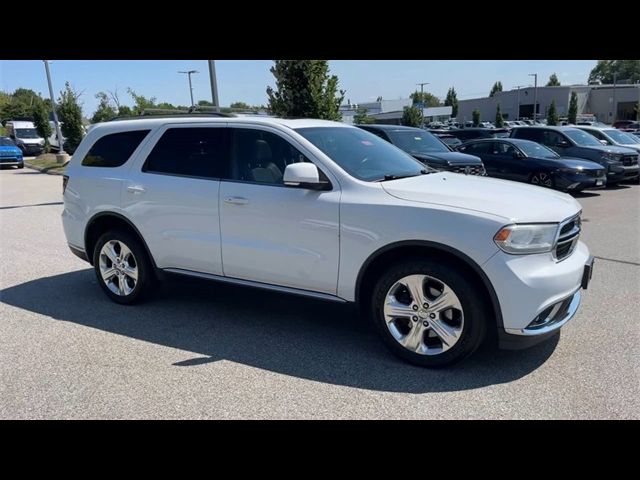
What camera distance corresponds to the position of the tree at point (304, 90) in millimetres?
11852

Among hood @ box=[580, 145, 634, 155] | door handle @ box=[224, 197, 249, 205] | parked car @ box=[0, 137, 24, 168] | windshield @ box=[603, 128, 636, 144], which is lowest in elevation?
parked car @ box=[0, 137, 24, 168]

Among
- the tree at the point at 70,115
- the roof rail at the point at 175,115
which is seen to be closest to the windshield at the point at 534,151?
the roof rail at the point at 175,115

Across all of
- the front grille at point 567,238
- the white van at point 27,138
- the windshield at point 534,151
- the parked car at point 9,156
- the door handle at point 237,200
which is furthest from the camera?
the white van at point 27,138

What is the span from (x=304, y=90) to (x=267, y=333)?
8432mm

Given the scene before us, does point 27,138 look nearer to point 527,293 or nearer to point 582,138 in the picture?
point 582,138

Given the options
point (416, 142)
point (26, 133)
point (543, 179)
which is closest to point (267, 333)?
point (416, 142)

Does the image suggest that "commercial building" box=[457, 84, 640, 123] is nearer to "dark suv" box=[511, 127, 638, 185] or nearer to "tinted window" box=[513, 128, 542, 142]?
"tinted window" box=[513, 128, 542, 142]

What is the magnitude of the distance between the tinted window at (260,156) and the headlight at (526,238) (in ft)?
5.78

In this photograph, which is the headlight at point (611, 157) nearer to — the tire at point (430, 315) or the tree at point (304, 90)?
the tree at point (304, 90)

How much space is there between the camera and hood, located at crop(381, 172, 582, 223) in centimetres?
370

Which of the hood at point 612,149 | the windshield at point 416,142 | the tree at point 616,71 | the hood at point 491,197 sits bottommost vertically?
the hood at point 612,149

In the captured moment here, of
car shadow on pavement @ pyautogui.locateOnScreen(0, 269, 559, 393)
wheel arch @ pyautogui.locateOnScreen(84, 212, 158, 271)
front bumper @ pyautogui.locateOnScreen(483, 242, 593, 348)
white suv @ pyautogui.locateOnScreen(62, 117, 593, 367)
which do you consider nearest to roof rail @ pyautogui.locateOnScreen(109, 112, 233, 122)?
white suv @ pyautogui.locateOnScreen(62, 117, 593, 367)

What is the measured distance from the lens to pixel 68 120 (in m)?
27.1

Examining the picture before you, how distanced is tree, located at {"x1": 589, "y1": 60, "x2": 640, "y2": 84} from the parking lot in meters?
122
